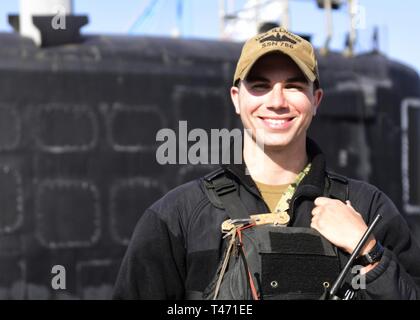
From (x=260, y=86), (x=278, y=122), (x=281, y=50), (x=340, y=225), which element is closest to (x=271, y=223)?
(x=340, y=225)

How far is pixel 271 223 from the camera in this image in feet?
8.75

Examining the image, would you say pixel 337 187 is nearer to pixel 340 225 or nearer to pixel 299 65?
pixel 340 225

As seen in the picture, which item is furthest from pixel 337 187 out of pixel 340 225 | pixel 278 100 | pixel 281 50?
pixel 281 50

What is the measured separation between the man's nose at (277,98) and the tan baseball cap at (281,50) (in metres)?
0.12

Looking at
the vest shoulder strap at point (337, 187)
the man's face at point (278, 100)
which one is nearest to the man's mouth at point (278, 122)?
the man's face at point (278, 100)

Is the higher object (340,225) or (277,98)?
(277,98)

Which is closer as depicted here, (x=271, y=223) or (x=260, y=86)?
(x=271, y=223)

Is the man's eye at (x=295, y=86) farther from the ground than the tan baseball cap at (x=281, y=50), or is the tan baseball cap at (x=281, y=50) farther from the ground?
the tan baseball cap at (x=281, y=50)

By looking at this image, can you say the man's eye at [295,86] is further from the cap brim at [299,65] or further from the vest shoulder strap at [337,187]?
the vest shoulder strap at [337,187]

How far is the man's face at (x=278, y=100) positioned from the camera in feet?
9.00

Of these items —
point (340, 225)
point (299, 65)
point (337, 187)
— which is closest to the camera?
point (340, 225)

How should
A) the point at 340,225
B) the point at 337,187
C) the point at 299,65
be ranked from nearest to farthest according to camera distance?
the point at 340,225 → the point at 299,65 → the point at 337,187

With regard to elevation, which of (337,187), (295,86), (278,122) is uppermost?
(295,86)
